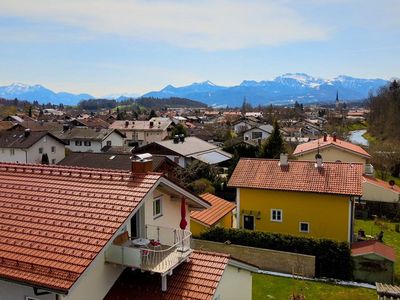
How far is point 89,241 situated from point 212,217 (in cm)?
1599

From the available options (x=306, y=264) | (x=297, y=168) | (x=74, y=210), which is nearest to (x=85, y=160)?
(x=297, y=168)

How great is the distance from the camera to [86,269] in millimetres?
8867

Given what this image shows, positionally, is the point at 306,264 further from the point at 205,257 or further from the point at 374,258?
the point at 205,257

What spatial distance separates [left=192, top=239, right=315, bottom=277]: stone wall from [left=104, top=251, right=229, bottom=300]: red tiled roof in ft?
34.2

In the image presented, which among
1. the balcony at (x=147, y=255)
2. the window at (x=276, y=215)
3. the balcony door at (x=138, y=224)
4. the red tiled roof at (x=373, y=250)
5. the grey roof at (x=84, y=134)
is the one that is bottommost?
the red tiled roof at (x=373, y=250)

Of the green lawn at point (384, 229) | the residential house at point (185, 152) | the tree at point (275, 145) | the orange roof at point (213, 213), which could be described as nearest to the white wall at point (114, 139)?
the residential house at point (185, 152)

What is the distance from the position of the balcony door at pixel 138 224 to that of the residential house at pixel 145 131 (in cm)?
7119

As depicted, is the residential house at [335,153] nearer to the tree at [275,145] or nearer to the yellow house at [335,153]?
the yellow house at [335,153]

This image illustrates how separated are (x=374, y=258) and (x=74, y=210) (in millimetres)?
16242

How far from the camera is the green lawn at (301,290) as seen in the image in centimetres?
1864

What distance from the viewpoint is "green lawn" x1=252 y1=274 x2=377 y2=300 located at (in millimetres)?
18641

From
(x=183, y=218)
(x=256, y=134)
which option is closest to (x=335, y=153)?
(x=183, y=218)

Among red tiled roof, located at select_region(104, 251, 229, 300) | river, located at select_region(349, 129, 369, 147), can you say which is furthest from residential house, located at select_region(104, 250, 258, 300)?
river, located at select_region(349, 129, 369, 147)

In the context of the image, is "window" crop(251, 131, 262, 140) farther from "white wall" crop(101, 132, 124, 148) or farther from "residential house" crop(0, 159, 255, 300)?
"residential house" crop(0, 159, 255, 300)
